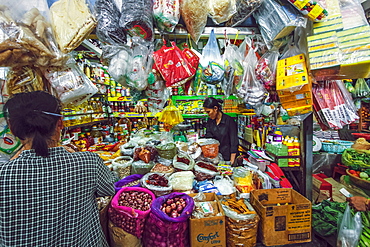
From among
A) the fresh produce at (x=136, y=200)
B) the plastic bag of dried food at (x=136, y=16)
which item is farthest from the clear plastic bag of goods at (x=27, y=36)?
the fresh produce at (x=136, y=200)

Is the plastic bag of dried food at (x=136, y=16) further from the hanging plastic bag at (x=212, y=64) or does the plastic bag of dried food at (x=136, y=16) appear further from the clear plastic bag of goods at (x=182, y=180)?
the clear plastic bag of goods at (x=182, y=180)

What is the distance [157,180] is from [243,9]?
1795 mm

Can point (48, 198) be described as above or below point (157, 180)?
above

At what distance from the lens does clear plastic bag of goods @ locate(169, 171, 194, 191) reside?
5.84ft

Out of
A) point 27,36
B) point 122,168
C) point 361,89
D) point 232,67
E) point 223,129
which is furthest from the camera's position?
point 361,89

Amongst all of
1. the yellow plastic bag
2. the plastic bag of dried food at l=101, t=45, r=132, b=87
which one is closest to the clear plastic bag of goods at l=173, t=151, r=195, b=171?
the plastic bag of dried food at l=101, t=45, r=132, b=87

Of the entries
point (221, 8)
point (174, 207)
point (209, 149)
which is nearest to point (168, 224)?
point (174, 207)

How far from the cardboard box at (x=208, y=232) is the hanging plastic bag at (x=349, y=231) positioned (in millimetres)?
1078

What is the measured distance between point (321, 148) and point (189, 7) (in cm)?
512

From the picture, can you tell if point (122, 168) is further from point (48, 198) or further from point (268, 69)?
point (268, 69)

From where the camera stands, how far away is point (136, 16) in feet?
4.58

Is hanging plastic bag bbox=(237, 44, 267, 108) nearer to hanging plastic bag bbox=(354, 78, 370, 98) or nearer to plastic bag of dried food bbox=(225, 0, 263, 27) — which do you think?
plastic bag of dried food bbox=(225, 0, 263, 27)

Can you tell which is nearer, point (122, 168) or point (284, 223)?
point (284, 223)

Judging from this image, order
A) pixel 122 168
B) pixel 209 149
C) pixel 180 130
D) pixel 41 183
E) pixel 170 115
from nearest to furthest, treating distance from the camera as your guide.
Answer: pixel 41 183
pixel 122 168
pixel 209 149
pixel 170 115
pixel 180 130
